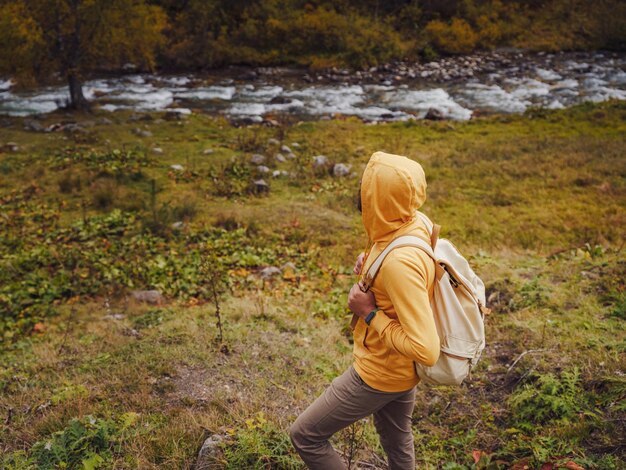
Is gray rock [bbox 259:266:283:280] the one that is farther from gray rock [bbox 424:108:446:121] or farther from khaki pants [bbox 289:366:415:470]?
gray rock [bbox 424:108:446:121]

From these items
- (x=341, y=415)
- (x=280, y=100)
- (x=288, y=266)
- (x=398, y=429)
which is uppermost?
(x=341, y=415)

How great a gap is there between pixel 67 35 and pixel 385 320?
1777cm

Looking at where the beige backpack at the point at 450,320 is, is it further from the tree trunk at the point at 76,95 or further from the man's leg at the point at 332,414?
the tree trunk at the point at 76,95

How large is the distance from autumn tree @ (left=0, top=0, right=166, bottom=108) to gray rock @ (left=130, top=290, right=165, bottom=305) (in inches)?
436

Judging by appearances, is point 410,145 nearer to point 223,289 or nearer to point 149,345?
point 223,289

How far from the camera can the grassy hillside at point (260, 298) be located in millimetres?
3609

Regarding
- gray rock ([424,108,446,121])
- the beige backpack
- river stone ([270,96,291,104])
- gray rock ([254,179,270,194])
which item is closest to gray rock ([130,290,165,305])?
gray rock ([254,179,270,194])

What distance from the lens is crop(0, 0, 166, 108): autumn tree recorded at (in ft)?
46.6

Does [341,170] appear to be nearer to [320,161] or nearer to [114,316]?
[320,161]

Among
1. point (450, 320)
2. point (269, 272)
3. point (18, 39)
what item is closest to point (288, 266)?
point (269, 272)

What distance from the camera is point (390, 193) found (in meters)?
2.35

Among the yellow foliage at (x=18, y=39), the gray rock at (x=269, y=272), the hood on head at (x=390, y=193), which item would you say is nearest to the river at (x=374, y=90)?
the yellow foliage at (x=18, y=39)

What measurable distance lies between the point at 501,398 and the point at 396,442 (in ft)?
5.89

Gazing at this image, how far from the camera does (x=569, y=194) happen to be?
32.9 ft
